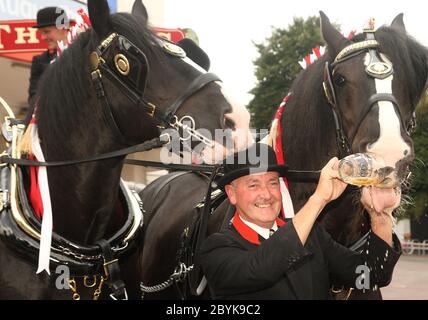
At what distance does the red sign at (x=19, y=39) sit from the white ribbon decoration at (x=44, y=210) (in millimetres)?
5027

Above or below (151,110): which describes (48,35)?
above

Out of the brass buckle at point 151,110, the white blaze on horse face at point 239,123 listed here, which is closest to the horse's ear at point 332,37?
the white blaze on horse face at point 239,123

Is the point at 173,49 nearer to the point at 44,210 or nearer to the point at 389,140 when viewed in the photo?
the point at 44,210

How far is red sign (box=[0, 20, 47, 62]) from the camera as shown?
7.72m

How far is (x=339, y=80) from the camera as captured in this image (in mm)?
2941

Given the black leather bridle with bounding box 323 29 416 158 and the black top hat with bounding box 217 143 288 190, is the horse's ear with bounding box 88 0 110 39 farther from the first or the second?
the black leather bridle with bounding box 323 29 416 158

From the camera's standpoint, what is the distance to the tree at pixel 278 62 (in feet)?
81.6

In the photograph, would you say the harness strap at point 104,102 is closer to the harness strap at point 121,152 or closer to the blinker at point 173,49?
the harness strap at point 121,152

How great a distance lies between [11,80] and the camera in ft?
32.7

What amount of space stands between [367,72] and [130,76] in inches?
46.4

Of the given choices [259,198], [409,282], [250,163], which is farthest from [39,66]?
[409,282]

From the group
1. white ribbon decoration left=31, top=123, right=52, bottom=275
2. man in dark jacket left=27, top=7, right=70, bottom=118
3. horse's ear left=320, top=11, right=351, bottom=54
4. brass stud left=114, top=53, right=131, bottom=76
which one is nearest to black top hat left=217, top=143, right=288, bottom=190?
brass stud left=114, top=53, right=131, bottom=76
